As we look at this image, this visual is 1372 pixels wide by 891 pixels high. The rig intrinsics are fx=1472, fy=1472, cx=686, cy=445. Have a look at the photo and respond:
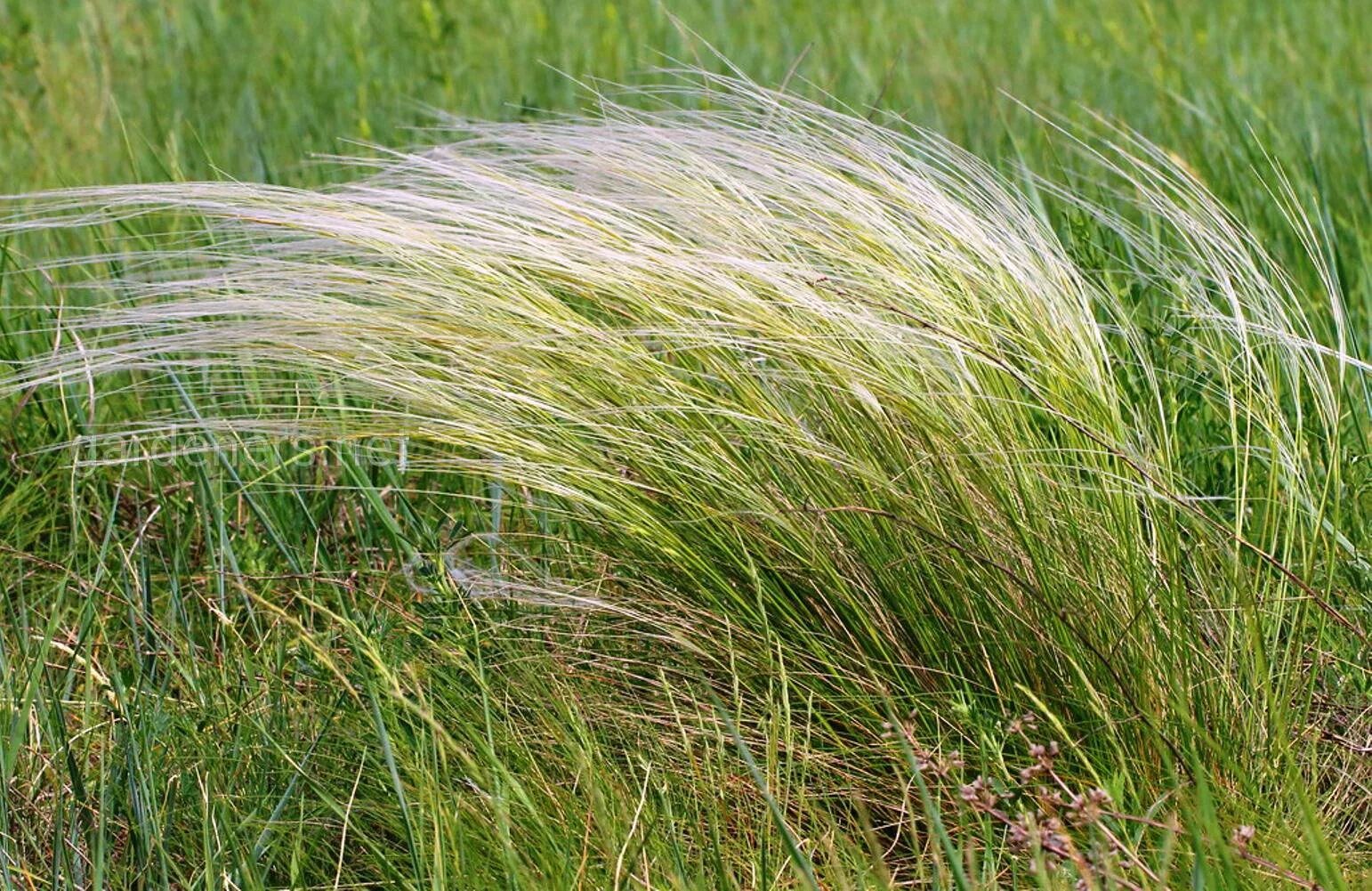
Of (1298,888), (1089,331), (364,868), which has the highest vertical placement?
(1089,331)

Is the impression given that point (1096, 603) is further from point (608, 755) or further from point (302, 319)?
point (302, 319)

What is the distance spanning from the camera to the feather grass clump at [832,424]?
5.05ft

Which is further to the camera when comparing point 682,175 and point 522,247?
point 682,175

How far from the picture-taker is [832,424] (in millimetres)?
1612

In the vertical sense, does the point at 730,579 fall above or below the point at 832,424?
below

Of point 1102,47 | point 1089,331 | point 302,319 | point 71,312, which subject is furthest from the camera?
point 1102,47

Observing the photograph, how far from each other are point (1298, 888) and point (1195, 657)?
0.29 metres

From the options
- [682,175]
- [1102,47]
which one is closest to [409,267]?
[682,175]

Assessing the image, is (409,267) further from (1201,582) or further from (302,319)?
(1201,582)

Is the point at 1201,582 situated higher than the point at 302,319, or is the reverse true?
the point at 302,319

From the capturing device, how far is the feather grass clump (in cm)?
154

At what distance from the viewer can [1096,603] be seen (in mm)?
1559

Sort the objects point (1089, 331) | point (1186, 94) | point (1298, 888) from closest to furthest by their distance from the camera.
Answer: point (1298, 888), point (1089, 331), point (1186, 94)

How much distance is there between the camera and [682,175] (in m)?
1.72
